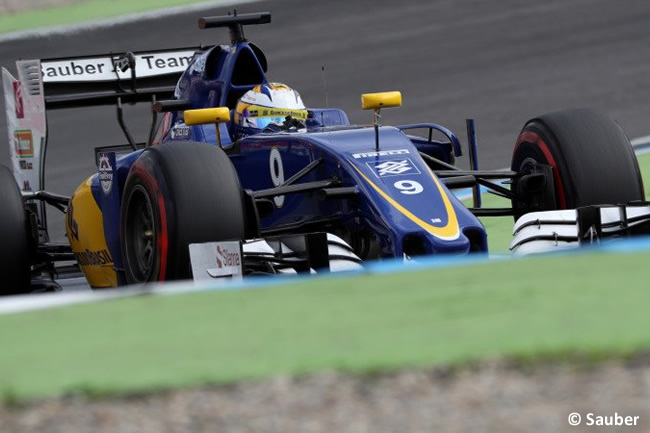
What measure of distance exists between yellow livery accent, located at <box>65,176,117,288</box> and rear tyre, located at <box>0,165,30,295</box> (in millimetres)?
430

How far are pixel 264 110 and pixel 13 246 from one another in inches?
66.0

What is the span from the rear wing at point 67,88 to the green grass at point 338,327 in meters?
4.23

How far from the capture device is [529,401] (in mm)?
3891

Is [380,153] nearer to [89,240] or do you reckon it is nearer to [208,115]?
[208,115]

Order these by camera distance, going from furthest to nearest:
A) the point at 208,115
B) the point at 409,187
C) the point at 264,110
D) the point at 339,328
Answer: the point at 264,110, the point at 208,115, the point at 409,187, the point at 339,328

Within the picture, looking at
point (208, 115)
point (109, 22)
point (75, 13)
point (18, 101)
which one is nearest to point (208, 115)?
point (208, 115)

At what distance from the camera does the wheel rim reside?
7.35 metres

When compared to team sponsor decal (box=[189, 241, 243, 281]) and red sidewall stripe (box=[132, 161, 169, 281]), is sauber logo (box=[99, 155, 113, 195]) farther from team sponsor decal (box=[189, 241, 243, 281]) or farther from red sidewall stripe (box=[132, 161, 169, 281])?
team sponsor decal (box=[189, 241, 243, 281])

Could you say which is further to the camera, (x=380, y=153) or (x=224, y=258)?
(x=380, y=153)

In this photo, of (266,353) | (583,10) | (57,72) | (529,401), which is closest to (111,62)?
(57,72)

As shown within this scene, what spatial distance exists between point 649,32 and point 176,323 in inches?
462

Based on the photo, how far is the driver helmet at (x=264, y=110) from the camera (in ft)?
27.7

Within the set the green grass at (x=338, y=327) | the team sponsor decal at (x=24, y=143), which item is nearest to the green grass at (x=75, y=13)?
the team sponsor decal at (x=24, y=143)

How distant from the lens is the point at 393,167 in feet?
23.5
